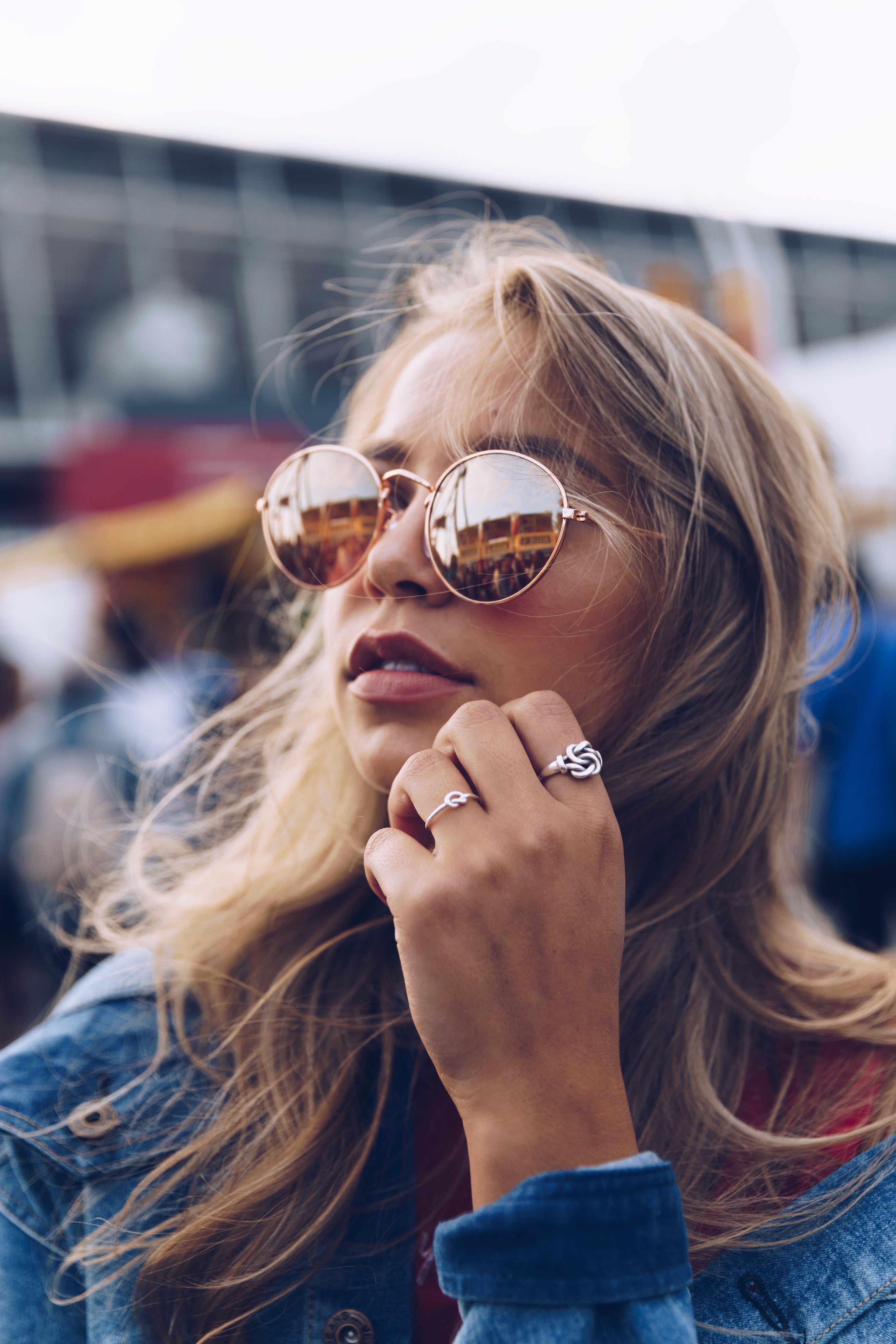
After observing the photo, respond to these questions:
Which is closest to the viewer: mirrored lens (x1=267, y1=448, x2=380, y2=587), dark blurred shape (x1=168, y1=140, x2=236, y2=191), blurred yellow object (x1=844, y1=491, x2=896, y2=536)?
mirrored lens (x1=267, y1=448, x2=380, y2=587)

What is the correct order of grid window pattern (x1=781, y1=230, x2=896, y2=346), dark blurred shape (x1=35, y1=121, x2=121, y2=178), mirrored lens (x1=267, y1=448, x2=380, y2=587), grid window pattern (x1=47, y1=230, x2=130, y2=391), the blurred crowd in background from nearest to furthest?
1. mirrored lens (x1=267, y1=448, x2=380, y2=587)
2. the blurred crowd in background
3. dark blurred shape (x1=35, y1=121, x2=121, y2=178)
4. grid window pattern (x1=47, y1=230, x2=130, y2=391)
5. grid window pattern (x1=781, y1=230, x2=896, y2=346)

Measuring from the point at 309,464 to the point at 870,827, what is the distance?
3105 millimetres

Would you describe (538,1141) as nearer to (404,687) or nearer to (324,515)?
(404,687)

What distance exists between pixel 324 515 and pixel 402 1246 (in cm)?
107

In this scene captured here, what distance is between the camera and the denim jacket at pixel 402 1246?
95 centimetres

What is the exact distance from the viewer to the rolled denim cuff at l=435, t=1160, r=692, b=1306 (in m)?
0.95

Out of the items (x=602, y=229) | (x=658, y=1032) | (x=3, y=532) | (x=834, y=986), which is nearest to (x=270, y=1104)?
(x=658, y=1032)

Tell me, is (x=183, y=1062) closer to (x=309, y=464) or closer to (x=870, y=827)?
(x=309, y=464)

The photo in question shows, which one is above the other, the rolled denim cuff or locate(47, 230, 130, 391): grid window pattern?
locate(47, 230, 130, 391): grid window pattern

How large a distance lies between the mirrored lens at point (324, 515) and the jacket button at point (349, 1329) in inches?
39.8

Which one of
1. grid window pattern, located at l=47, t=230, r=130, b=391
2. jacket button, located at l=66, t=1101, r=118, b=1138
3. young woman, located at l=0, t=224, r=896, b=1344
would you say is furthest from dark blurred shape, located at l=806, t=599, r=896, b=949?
grid window pattern, located at l=47, t=230, r=130, b=391

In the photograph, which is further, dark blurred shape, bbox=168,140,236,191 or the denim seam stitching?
dark blurred shape, bbox=168,140,236,191

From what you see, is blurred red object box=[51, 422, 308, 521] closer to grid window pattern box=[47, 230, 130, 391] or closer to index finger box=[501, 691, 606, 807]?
grid window pattern box=[47, 230, 130, 391]

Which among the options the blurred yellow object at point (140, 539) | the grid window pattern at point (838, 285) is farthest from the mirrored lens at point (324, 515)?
the grid window pattern at point (838, 285)
